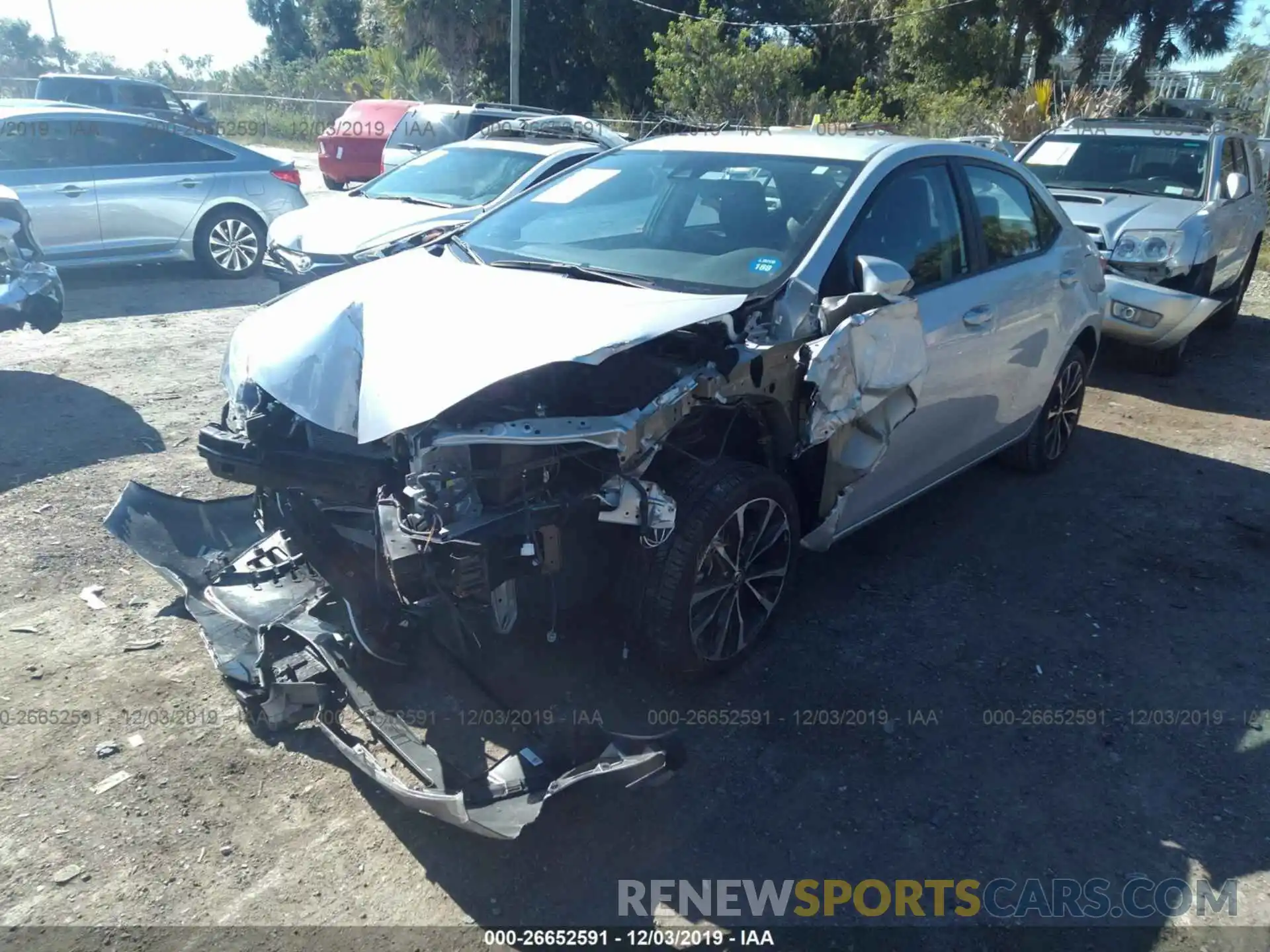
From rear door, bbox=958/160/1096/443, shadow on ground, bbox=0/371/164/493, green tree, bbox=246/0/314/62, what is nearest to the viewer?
rear door, bbox=958/160/1096/443

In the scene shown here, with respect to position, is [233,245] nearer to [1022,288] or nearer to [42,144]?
[42,144]

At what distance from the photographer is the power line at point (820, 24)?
76.5 ft

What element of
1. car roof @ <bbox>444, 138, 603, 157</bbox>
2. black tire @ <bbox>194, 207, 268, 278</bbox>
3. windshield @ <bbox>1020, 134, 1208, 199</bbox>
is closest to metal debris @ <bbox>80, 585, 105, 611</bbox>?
car roof @ <bbox>444, 138, 603, 157</bbox>

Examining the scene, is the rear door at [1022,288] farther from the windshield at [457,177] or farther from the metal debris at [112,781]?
the windshield at [457,177]

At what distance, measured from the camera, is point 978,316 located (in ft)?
15.0

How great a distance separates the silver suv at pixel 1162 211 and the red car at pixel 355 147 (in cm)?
1100

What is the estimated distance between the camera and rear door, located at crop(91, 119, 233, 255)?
32.3 ft

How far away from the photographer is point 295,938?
266 centimetres

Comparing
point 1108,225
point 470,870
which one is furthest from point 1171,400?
point 470,870

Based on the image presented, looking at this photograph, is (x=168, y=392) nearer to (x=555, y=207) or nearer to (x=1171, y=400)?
(x=555, y=207)

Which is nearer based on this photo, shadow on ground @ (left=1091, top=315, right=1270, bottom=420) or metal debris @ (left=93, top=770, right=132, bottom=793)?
metal debris @ (left=93, top=770, right=132, bottom=793)

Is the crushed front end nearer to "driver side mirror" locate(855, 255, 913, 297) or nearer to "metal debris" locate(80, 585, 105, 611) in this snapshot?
"metal debris" locate(80, 585, 105, 611)

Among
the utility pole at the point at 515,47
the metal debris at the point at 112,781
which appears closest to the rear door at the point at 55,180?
the metal debris at the point at 112,781

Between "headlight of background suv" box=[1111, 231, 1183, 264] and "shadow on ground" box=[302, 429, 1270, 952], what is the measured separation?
3.36 m
